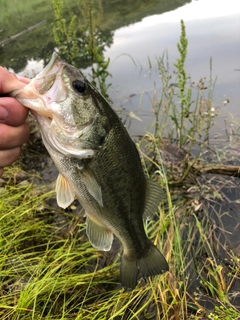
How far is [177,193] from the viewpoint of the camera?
384 cm

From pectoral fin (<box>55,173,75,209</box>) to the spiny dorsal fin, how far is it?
54 centimetres

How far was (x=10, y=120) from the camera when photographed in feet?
4.86

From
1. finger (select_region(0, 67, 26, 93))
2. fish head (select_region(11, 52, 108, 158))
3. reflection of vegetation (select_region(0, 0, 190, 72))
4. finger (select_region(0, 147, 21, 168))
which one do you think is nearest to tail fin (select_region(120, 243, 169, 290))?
fish head (select_region(11, 52, 108, 158))

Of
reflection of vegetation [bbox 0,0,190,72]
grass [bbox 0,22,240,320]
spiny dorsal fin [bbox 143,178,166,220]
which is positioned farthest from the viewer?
reflection of vegetation [bbox 0,0,190,72]

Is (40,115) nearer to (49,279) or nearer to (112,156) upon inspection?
(112,156)

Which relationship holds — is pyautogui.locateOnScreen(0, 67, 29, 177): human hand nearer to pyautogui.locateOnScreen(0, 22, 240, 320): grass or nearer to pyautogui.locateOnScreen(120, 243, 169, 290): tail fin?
pyautogui.locateOnScreen(120, 243, 169, 290): tail fin

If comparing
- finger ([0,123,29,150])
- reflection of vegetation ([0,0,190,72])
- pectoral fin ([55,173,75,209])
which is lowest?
reflection of vegetation ([0,0,190,72])

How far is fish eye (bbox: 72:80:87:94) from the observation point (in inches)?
61.3

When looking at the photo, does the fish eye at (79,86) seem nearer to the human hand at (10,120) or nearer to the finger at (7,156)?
the human hand at (10,120)

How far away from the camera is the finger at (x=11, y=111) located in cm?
140

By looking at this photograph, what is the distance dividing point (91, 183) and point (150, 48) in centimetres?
735

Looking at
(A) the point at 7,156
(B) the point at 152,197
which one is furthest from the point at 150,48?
(A) the point at 7,156

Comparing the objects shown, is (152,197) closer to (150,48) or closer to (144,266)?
(144,266)

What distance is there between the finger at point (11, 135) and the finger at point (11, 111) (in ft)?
0.11
